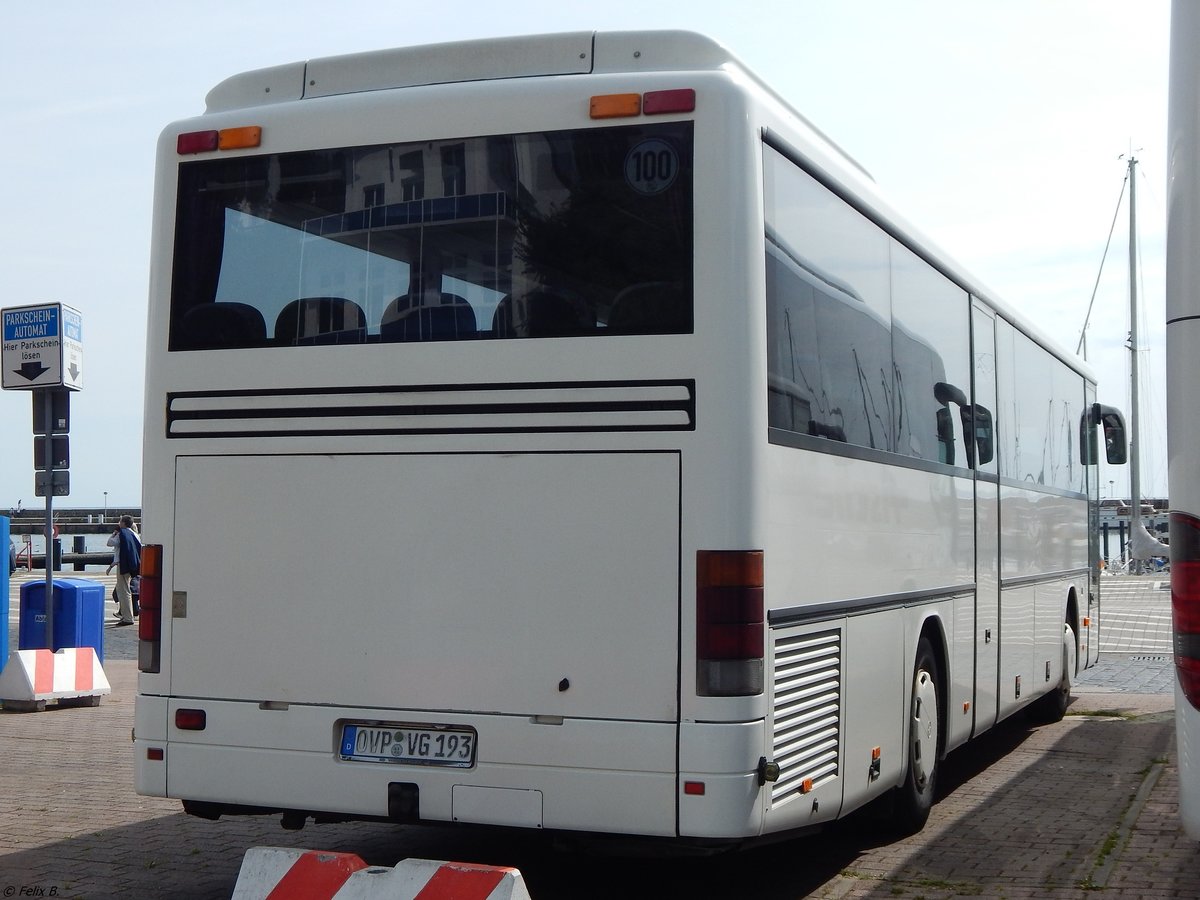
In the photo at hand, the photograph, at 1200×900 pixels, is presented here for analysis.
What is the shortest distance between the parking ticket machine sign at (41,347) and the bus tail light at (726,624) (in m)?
9.92

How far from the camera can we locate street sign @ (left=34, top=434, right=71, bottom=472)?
14.3 m

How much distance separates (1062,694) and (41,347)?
31.6 feet

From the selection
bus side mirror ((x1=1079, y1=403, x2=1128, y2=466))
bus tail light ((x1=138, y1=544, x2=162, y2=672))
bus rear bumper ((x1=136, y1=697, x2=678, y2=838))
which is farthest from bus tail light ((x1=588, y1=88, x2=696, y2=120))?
bus side mirror ((x1=1079, y1=403, x2=1128, y2=466))

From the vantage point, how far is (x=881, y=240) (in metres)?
7.59

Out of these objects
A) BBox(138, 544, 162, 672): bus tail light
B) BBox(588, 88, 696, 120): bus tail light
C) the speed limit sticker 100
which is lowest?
BBox(138, 544, 162, 672): bus tail light

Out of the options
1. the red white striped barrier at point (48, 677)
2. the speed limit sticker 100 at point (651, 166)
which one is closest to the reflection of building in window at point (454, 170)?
the speed limit sticker 100 at point (651, 166)

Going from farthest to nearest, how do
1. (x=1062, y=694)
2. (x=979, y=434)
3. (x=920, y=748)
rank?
(x=1062, y=694), (x=979, y=434), (x=920, y=748)

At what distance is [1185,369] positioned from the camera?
16.2 feet

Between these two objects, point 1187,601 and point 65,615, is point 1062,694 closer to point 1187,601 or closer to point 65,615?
point 1187,601

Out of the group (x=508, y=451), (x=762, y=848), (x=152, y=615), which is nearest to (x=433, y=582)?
(x=508, y=451)

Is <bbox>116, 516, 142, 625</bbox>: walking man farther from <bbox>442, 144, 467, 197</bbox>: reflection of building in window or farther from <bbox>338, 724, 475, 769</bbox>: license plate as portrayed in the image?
<bbox>442, 144, 467, 197</bbox>: reflection of building in window

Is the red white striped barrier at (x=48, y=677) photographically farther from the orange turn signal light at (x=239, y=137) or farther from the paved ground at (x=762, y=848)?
the orange turn signal light at (x=239, y=137)

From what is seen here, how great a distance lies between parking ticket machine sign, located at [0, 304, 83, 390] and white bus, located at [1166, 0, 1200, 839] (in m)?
11.1

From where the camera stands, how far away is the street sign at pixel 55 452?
1426 cm
